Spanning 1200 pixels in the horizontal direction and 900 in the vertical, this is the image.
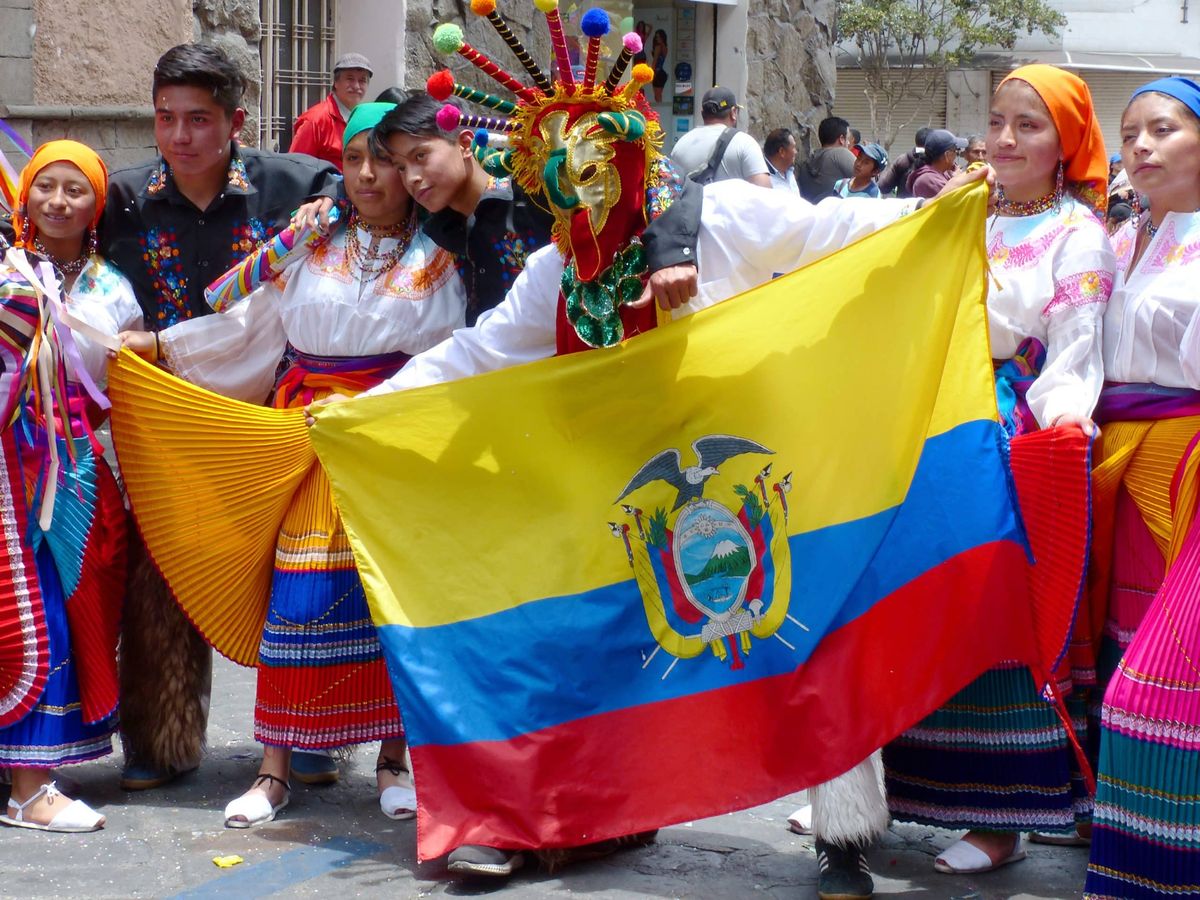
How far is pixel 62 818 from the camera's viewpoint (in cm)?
388

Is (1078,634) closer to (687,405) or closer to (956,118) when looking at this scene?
(687,405)

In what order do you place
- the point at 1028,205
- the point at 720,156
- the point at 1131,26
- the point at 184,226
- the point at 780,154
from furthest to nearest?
the point at 1131,26 < the point at 780,154 < the point at 720,156 < the point at 184,226 < the point at 1028,205

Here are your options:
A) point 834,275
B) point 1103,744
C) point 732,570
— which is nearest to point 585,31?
point 834,275

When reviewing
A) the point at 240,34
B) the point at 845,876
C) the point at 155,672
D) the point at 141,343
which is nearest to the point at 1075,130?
the point at 845,876

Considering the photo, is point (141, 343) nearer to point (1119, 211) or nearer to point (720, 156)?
point (720, 156)

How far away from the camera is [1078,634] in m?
3.52

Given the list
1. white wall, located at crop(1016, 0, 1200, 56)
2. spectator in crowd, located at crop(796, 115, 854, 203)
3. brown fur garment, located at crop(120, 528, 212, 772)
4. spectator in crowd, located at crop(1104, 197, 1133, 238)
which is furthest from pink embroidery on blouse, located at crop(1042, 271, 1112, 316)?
white wall, located at crop(1016, 0, 1200, 56)

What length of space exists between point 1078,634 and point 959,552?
1.43 feet

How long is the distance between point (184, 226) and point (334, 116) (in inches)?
155

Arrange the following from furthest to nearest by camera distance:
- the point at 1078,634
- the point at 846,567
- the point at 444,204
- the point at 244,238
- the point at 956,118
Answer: the point at 956,118 → the point at 244,238 → the point at 444,204 → the point at 1078,634 → the point at 846,567

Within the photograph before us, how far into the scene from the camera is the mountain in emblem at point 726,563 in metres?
3.38

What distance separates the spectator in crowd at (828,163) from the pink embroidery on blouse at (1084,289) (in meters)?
8.74

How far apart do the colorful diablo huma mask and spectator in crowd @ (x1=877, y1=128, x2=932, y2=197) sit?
354 inches

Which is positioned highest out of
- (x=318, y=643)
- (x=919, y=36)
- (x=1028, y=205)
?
(x=919, y=36)
